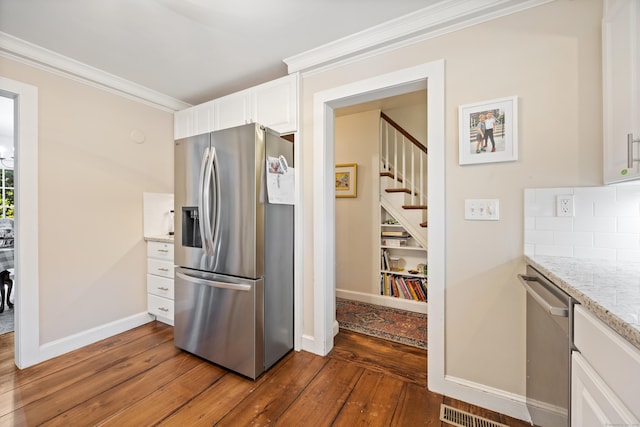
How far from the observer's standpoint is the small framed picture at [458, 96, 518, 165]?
1465mm

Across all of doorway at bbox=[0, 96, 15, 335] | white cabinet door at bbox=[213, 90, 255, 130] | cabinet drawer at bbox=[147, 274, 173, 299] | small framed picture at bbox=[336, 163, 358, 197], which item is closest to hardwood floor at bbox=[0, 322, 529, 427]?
cabinet drawer at bbox=[147, 274, 173, 299]

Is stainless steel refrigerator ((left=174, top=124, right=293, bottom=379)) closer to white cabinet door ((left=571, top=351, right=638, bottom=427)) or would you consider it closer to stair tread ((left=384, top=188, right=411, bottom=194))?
stair tread ((left=384, top=188, right=411, bottom=194))

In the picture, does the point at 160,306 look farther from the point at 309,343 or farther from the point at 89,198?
the point at 309,343

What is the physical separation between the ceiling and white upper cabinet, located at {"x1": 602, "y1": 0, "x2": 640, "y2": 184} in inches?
34.6

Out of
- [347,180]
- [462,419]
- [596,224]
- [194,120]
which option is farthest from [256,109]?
[462,419]

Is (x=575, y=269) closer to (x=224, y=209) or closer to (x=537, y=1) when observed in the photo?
(x=537, y=1)

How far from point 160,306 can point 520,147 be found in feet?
11.0

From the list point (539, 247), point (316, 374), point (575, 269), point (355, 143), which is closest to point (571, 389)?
point (575, 269)

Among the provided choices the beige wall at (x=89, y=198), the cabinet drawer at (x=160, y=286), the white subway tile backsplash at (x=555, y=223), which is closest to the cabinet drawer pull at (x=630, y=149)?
the white subway tile backsplash at (x=555, y=223)

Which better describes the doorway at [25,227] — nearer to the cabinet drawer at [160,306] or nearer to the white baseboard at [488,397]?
the cabinet drawer at [160,306]

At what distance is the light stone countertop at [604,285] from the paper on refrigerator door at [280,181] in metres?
1.62

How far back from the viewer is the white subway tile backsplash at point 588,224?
126 cm

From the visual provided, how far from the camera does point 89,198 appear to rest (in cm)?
234

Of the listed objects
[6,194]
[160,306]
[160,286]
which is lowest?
[160,306]
